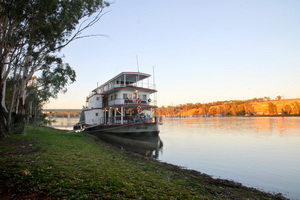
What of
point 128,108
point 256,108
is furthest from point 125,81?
point 256,108

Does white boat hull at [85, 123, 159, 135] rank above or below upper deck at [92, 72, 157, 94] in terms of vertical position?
below

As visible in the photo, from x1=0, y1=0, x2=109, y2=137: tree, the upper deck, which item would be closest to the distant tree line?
the upper deck

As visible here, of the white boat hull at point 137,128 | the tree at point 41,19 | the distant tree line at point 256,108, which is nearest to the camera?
the tree at point 41,19

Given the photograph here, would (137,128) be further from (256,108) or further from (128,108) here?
(256,108)

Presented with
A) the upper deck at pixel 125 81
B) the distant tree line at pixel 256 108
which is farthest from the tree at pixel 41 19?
the distant tree line at pixel 256 108

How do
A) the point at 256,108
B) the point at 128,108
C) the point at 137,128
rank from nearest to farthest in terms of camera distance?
the point at 137,128
the point at 128,108
the point at 256,108

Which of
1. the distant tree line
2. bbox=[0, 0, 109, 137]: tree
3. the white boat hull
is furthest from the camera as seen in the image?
the distant tree line

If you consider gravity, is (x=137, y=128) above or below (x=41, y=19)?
below

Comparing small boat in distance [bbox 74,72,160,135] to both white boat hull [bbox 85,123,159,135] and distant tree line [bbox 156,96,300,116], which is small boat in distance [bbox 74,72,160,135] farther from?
distant tree line [bbox 156,96,300,116]

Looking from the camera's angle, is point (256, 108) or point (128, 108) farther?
point (256, 108)

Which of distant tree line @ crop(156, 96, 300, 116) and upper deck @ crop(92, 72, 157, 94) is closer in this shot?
upper deck @ crop(92, 72, 157, 94)

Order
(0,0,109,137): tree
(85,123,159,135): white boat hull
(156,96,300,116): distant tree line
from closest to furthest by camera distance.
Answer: (0,0,109,137): tree, (85,123,159,135): white boat hull, (156,96,300,116): distant tree line

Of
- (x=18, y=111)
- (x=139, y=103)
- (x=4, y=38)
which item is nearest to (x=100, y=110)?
(x=139, y=103)

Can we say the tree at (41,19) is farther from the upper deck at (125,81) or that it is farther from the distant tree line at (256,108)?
the distant tree line at (256,108)
